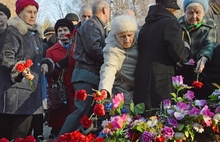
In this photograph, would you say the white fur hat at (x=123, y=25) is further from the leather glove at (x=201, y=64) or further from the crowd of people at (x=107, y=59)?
the leather glove at (x=201, y=64)

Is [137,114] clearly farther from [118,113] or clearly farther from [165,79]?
[165,79]

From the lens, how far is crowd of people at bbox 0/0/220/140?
3447 millimetres

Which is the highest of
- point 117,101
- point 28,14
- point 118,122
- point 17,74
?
point 28,14

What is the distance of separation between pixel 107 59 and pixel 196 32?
0.97 meters

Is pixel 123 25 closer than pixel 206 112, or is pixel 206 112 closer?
pixel 206 112

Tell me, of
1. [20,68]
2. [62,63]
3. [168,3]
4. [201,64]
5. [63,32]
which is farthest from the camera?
[63,32]

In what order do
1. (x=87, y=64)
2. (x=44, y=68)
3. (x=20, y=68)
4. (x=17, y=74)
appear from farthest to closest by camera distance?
(x=44, y=68) → (x=87, y=64) → (x=17, y=74) → (x=20, y=68)

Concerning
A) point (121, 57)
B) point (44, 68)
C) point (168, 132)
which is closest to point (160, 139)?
point (168, 132)

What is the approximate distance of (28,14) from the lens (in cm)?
441

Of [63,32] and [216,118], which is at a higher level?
[63,32]

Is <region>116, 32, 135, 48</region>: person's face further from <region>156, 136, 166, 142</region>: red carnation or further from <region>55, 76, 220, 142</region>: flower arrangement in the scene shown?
<region>156, 136, 166, 142</region>: red carnation

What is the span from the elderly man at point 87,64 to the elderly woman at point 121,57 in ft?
1.90

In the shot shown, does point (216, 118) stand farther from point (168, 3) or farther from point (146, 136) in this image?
point (168, 3)

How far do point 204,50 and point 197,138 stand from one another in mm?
1073
